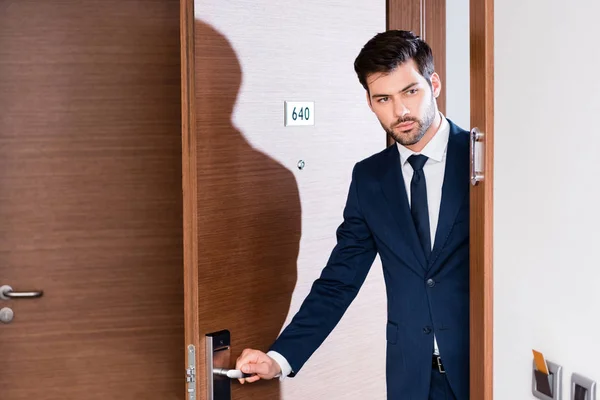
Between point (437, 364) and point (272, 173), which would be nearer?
point (437, 364)

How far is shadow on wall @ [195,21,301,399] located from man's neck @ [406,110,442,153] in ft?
1.30

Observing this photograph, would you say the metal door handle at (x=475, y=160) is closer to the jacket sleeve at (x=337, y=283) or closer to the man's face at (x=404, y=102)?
the man's face at (x=404, y=102)

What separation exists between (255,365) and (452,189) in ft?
2.28

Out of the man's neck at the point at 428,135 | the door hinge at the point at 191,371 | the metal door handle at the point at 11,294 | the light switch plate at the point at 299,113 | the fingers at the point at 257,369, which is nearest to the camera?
the door hinge at the point at 191,371

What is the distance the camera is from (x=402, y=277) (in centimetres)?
223

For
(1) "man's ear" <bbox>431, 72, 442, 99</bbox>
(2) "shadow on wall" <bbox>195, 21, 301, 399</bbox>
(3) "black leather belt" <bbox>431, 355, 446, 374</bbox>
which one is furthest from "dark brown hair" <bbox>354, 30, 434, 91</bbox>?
(3) "black leather belt" <bbox>431, 355, 446, 374</bbox>

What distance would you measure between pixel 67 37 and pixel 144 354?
47.8 inches

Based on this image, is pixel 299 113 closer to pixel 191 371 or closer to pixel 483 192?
pixel 191 371

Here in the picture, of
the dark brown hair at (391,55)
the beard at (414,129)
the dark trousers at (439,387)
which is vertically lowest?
the dark trousers at (439,387)

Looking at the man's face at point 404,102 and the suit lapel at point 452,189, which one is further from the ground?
the man's face at point 404,102

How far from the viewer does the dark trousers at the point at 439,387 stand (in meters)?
2.18
